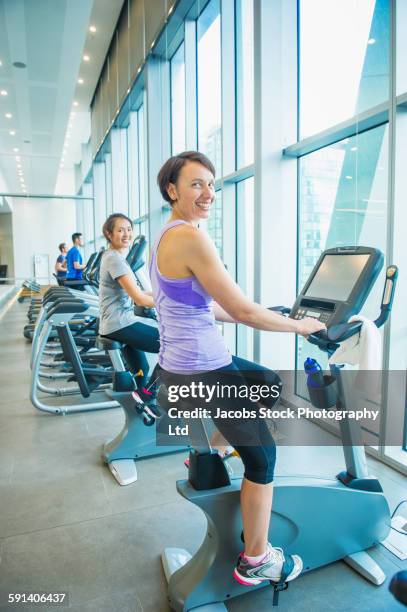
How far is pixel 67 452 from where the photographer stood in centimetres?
303

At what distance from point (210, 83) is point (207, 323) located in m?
4.17

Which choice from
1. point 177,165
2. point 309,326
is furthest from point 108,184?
point 309,326

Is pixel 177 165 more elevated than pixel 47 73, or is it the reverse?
pixel 47 73

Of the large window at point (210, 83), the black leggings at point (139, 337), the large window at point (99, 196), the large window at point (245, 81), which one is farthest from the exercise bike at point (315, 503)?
the large window at point (99, 196)

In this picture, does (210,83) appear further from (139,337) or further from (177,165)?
(177,165)

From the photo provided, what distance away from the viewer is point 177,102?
6047 millimetres

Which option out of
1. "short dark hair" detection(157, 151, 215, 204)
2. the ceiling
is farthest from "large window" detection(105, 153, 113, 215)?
"short dark hair" detection(157, 151, 215, 204)

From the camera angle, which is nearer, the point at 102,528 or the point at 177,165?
the point at 177,165

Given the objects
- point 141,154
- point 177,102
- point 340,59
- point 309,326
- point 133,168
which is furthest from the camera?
point 133,168

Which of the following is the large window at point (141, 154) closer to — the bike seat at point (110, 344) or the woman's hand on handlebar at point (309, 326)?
the bike seat at point (110, 344)

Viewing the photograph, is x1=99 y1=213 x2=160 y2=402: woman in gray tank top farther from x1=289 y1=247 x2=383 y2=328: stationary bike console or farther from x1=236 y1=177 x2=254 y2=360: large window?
x1=236 y1=177 x2=254 y2=360: large window

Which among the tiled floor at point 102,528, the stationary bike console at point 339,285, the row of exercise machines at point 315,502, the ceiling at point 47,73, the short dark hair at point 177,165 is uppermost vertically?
the ceiling at point 47,73

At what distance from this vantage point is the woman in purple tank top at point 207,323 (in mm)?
1425

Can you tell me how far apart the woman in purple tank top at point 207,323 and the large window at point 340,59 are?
1.70 m
